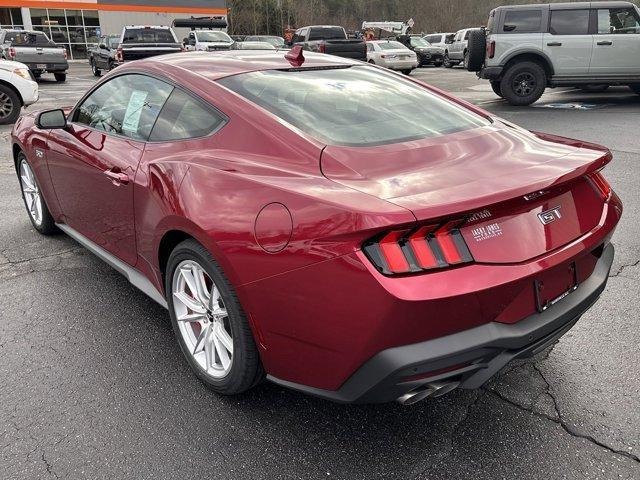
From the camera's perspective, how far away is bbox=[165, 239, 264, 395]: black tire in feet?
7.59

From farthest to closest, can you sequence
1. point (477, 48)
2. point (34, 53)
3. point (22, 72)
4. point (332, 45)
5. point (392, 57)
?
1. point (392, 57)
2. point (332, 45)
3. point (34, 53)
4. point (477, 48)
5. point (22, 72)

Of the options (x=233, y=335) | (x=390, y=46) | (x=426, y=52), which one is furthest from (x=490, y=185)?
(x=426, y=52)

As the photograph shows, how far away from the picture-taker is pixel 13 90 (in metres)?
10.7

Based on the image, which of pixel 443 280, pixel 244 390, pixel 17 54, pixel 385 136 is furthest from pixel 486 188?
pixel 17 54

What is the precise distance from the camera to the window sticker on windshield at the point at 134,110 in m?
3.15

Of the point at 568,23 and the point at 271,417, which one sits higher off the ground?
the point at 568,23

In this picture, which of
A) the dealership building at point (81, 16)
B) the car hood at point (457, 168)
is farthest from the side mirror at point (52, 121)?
the dealership building at point (81, 16)

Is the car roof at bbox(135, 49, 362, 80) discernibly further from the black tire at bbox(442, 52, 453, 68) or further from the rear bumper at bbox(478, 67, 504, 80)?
the black tire at bbox(442, 52, 453, 68)

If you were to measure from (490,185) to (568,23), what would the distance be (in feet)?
38.0

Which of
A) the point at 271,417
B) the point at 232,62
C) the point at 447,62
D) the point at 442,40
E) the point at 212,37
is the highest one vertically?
the point at 212,37

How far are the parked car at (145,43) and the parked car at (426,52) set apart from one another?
46.1 feet

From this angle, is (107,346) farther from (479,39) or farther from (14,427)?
(479,39)

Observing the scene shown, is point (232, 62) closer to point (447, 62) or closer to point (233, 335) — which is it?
point (233, 335)

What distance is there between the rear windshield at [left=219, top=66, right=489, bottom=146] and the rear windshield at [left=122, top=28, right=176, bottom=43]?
716 inches
